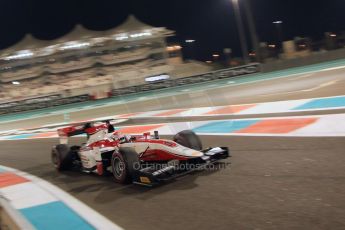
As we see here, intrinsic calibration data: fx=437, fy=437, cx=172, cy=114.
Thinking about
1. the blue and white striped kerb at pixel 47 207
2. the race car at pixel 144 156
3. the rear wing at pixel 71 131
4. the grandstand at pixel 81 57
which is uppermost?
the grandstand at pixel 81 57

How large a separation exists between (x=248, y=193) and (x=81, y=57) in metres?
55.4

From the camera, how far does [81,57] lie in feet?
190

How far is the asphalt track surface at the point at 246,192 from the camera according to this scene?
153 inches

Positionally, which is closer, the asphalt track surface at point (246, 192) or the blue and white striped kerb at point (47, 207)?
the asphalt track surface at point (246, 192)

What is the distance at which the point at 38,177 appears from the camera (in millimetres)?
7816

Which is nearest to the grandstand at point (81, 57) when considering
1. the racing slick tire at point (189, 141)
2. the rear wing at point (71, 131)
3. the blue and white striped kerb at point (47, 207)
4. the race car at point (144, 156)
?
the rear wing at point (71, 131)

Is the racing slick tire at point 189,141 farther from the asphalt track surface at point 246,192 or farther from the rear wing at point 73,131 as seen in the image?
the rear wing at point 73,131

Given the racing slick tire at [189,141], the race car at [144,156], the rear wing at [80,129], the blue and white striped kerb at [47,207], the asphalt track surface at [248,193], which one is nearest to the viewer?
the asphalt track surface at [248,193]

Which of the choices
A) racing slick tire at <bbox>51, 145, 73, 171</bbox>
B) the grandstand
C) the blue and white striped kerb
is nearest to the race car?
racing slick tire at <bbox>51, 145, 73, 171</bbox>

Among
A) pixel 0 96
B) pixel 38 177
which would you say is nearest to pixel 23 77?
pixel 0 96

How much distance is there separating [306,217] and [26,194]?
4351 millimetres

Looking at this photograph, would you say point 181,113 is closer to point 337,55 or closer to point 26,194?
point 26,194

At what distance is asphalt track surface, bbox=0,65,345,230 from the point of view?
12.8 feet

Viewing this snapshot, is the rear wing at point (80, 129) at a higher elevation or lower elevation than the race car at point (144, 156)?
higher
